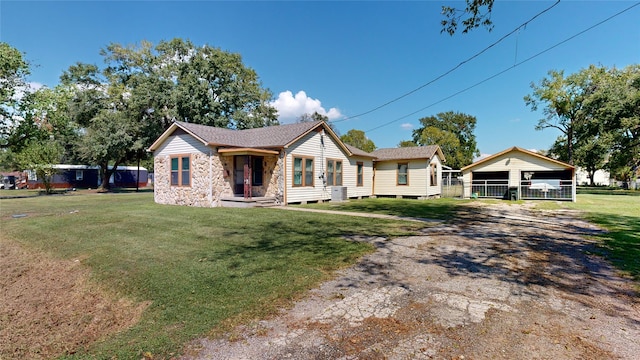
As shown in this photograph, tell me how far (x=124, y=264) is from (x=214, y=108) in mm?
23756

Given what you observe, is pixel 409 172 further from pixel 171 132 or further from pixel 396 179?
pixel 171 132

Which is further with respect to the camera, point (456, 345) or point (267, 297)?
point (267, 297)

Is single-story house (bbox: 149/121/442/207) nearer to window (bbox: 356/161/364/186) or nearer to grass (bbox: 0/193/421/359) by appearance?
window (bbox: 356/161/364/186)

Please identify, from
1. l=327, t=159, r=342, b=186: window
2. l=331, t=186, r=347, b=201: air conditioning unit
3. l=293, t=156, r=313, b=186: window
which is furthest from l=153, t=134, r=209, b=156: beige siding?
l=331, t=186, r=347, b=201: air conditioning unit

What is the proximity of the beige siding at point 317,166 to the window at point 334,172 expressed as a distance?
0.29 metres

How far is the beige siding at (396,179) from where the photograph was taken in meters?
21.2

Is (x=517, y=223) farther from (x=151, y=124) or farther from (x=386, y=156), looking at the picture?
(x=151, y=124)

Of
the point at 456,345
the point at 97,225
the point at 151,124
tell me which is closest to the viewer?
the point at 456,345

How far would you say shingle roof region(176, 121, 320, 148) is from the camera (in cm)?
1501

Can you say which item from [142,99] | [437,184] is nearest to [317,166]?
[437,184]

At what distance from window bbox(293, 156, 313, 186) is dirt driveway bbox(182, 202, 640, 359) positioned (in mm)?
10258

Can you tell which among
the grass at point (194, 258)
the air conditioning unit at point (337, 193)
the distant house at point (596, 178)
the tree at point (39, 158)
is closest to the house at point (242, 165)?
the air conditioning unit at point (337, 193)

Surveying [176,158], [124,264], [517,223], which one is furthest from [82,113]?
[517,223]

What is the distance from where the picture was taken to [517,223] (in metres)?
9.91
